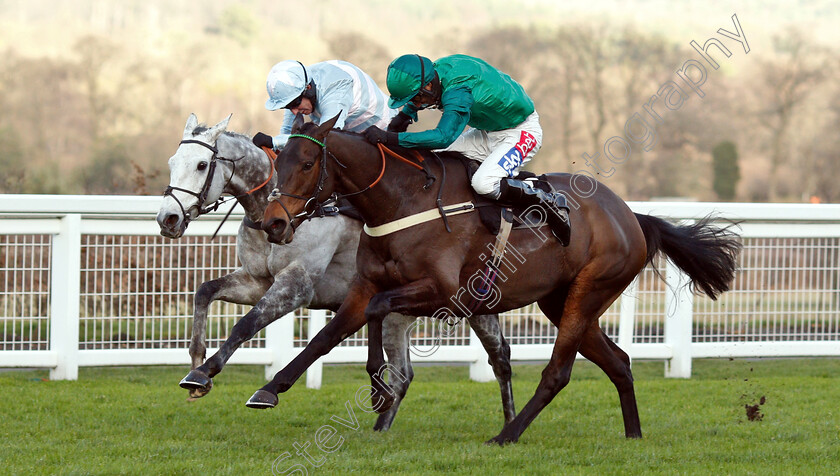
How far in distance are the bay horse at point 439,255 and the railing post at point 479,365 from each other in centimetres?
206

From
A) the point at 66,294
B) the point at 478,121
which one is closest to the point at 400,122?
the point at 478,121

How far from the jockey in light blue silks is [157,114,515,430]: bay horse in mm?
241

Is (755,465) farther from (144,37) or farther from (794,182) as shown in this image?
(794,182)

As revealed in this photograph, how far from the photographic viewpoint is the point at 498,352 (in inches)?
219

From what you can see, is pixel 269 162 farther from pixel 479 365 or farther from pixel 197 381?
pixel 479 365

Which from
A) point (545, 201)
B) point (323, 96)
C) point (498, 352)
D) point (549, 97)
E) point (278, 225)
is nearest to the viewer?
point (278, 225)

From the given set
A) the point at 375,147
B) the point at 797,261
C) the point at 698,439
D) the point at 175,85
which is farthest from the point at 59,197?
the point at 175,85

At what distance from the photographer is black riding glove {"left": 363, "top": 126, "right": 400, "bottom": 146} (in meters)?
4.30

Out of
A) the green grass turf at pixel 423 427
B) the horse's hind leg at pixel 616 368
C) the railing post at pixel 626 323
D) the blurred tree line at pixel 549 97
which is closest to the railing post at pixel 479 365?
the green grass turf at pixel 423 427

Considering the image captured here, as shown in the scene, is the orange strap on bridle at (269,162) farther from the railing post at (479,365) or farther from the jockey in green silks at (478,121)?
the railing post at (479,365)

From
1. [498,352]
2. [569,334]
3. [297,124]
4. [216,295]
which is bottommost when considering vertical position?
[498,352]

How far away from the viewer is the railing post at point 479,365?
7371 mm

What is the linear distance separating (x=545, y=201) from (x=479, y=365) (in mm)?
2971

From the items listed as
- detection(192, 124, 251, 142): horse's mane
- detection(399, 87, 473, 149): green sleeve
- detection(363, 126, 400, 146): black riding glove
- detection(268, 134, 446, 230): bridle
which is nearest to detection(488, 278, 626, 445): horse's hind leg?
detection(268, 134, 446, 230): bridle
